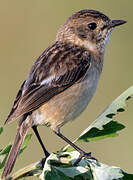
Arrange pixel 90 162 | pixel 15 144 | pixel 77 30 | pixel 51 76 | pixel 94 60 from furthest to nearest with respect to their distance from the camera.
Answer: pixel 77 30, pixel 94 60, pixel 51 76, pixel 15 144, pixel 90 162

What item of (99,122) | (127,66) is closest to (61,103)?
(99,122)

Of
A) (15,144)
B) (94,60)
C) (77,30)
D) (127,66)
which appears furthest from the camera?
(127,66)

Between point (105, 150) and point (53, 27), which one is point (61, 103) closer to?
point (105, 150)

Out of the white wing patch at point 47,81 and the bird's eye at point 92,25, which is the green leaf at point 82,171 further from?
the bird's eye at point 92,25

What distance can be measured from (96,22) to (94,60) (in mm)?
556

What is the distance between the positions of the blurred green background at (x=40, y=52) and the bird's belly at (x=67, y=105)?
252 cm

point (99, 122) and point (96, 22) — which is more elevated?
point (96, 22)

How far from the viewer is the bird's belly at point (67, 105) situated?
4605 mm

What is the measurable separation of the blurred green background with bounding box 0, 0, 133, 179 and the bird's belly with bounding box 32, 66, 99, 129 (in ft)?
8.26

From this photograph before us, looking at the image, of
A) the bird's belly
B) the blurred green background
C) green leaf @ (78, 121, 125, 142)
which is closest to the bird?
the bird's belly

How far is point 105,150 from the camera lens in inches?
318

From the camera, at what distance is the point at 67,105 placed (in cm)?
466

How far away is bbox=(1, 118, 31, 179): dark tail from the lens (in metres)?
3.19

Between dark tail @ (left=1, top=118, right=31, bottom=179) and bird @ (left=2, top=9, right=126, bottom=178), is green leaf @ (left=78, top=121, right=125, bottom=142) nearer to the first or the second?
dark tail @ (left=1, top=118, right=31, bottom=179)
